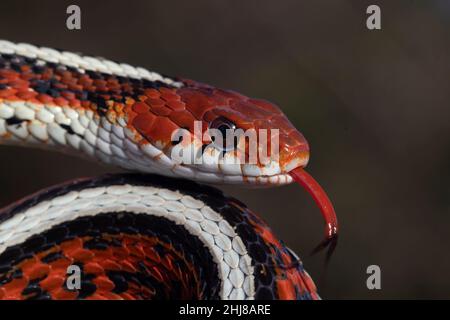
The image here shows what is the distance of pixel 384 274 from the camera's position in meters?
2.03

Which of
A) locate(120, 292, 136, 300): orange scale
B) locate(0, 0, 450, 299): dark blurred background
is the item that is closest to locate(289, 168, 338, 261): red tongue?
locate(120, 292, 136, 300): orange scale

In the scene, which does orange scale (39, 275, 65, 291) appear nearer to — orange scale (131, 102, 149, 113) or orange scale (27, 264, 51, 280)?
orange scale (27, 264, 51, 280)

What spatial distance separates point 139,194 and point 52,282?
21 cm

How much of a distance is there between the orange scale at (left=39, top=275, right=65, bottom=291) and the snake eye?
368mm

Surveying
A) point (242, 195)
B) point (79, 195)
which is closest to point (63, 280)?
point (79, 195)

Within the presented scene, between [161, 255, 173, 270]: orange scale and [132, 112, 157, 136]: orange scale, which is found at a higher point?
[132, 112, 157, 136]: orange scale

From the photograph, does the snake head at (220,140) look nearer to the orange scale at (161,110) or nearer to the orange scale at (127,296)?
the orange scale at (161,110)

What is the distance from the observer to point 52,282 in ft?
3.36

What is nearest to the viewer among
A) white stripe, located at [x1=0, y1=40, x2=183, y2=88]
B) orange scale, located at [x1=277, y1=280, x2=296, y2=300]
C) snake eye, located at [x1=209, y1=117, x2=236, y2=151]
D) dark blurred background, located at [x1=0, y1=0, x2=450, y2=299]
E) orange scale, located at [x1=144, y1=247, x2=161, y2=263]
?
orange scale, located at [x1=277, y1=280, x2=296, y2=300]

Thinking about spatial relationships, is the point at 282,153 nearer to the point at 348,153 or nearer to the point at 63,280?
the point at 63,280

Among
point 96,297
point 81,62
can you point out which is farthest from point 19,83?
point 96,297

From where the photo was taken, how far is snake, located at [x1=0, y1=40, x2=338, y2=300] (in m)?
0.98

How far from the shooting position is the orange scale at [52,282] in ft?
3.34

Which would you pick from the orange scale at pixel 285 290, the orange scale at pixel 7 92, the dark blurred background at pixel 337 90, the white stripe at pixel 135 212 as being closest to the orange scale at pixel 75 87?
the orange scale at pixel 7 92
